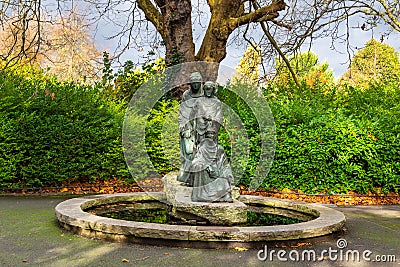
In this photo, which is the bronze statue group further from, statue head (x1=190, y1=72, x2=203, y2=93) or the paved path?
the paved path

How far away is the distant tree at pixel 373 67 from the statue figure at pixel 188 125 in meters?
6.10

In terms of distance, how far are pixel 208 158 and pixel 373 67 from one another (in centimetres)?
2970

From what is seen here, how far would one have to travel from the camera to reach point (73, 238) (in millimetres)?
5773

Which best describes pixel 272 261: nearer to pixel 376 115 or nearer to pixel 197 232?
pixel 197 232

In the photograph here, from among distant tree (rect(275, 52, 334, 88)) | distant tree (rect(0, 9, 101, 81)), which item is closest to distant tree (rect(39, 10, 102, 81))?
distant tree (rect(0, 9, 101, 81))

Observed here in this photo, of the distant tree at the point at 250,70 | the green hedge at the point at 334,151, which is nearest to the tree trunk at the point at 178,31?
the distant tree at the point at 250,70

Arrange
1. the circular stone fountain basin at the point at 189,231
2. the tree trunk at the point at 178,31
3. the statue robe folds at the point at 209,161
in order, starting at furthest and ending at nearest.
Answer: the tree trunk at the point at 178,31 → the statue robe folds at the point at 209,161 → the circular stone fountain basin at the point at 189,231

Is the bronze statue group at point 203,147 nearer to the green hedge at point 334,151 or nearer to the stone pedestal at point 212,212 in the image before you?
the stone pedestal at point 212,212

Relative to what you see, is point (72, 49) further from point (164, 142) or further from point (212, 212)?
point (212, 212)

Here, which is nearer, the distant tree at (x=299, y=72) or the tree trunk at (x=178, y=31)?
the tree trunk at (x=178, y=31)

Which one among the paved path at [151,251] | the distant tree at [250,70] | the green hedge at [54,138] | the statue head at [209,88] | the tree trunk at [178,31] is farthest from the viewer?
the distant tree at [250,70]

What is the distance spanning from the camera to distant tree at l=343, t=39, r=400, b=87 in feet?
41.4

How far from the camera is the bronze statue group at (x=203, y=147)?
6625 millimetres

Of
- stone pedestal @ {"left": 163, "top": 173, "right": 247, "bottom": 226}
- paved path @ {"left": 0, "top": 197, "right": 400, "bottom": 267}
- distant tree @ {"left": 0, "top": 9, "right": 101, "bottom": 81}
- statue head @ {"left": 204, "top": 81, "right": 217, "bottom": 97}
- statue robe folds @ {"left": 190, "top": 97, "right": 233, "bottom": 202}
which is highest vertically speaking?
distant tree @ {"left": 0, "top": 9, "right": 101, "bottom": 81}
